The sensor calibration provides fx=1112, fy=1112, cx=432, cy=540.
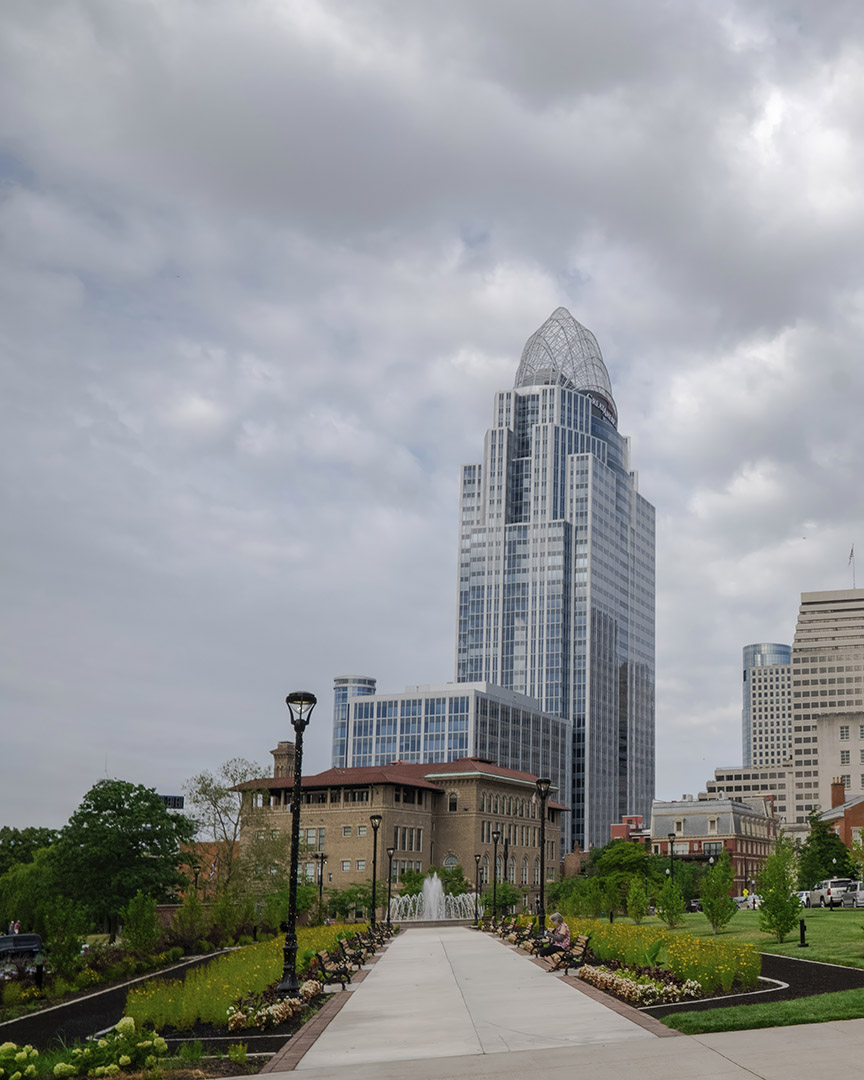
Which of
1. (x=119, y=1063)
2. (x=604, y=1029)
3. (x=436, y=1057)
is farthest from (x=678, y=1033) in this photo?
(x=119, y=1063)

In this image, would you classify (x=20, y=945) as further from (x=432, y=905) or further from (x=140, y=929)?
(x=432, y=905)

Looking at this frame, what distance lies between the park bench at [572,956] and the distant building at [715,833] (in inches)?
5016

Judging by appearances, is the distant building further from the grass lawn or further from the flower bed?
the flower bed

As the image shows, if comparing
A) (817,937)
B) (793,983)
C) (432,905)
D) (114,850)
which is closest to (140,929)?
(817,937)

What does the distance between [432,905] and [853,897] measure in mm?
45856

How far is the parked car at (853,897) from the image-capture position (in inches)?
2377

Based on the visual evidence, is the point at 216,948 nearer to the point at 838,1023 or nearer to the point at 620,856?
the point at 838,1023

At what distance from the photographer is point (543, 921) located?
4491 centimetres

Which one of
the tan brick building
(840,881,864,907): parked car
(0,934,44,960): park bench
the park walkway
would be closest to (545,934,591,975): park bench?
the park walkway

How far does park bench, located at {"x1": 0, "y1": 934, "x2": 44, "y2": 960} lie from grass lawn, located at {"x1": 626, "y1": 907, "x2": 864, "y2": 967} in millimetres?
26799

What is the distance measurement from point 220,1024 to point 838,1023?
11.3m

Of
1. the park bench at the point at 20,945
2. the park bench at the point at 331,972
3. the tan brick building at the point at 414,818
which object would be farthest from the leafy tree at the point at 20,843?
the park bench at the point at 331,972

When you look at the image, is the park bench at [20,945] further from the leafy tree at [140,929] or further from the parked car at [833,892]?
the parked car at [833,892]

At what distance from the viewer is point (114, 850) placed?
2805 inches
